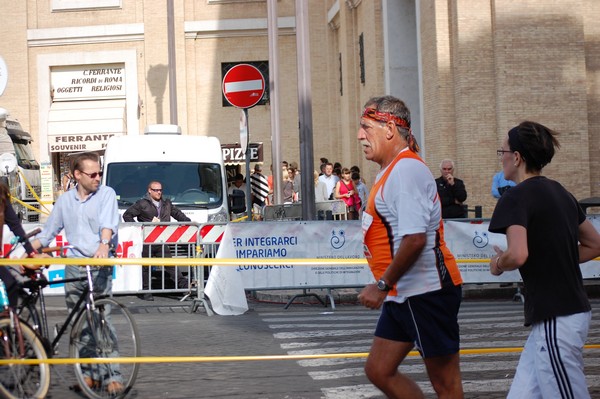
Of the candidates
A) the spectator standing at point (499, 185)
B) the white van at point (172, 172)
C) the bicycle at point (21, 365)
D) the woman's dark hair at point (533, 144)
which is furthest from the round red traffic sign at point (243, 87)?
the woman's dark hair at point (533, 144)

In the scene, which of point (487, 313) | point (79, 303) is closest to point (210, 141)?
point (487, 313)

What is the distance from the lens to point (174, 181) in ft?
58.9

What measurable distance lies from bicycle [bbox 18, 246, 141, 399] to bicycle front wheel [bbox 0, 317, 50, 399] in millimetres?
160

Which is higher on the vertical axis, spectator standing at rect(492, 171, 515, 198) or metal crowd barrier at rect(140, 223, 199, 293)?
spectator standing at rect(492, 171, 515, 198)

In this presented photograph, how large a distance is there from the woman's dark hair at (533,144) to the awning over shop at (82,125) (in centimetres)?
4011

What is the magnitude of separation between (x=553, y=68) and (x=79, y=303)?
16789mm

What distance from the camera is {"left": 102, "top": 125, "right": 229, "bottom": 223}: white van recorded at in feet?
57.9

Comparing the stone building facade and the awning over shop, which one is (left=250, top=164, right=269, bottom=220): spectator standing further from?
the awning over shop

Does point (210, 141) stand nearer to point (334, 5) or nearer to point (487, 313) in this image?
point (487, 313)

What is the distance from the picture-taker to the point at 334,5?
4122 centimetres

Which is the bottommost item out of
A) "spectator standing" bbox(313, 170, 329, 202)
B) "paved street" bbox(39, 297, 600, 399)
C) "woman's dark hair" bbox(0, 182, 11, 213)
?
"paved street" bbox(39, 297, 600, 399)

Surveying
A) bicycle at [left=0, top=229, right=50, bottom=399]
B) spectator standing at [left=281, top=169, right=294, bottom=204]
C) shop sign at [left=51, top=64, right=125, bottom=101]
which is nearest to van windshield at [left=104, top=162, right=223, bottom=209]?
bicycle at [left=0, top=229, right=50, bottom=399]

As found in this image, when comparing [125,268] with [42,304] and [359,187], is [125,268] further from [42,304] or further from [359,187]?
[359,187]

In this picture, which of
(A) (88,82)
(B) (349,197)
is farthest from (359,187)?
(A) (88,82)
